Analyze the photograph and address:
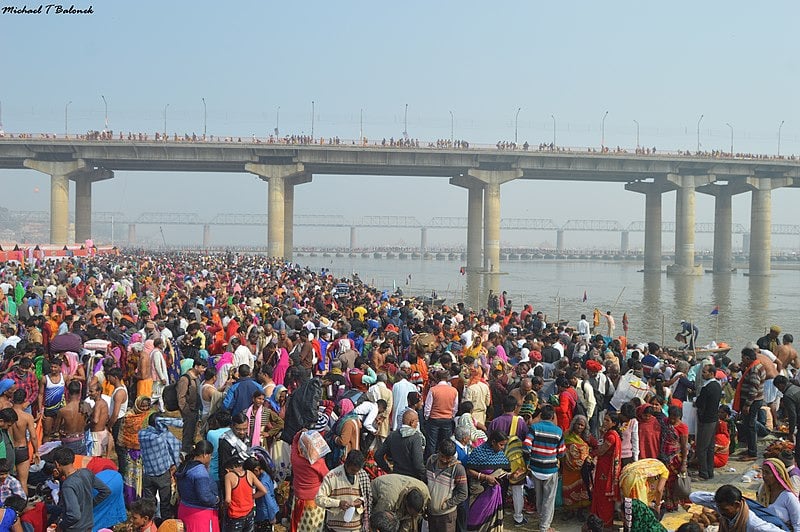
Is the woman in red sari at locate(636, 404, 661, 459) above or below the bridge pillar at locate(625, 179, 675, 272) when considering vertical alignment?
below

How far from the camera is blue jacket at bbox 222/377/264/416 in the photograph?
8.94m

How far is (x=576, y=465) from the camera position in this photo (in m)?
8.09

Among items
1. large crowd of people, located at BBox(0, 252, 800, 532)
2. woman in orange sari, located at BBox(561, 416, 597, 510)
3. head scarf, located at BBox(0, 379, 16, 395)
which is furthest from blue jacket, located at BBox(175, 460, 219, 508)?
head scarf, located at BBox(0, 379, 16, 395)

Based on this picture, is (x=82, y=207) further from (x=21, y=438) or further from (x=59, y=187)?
(x=21, y=438)

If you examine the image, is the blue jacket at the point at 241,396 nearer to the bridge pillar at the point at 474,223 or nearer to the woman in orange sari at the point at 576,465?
the woman in orange sari at the point at 576,465

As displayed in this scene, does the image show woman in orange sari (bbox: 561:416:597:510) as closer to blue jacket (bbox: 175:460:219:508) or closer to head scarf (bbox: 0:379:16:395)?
blue jacket (bbox: 175:460:219:508)

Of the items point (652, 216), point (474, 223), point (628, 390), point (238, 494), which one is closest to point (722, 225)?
point (652, 216)

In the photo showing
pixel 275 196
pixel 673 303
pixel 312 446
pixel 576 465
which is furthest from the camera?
pixel 275 196

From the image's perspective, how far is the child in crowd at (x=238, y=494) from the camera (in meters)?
6.64

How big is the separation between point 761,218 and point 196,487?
286ft

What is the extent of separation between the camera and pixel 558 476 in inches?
322

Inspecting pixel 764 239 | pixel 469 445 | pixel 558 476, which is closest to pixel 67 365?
pixel 469 445

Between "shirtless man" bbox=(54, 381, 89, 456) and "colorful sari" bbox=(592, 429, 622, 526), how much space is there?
5.63 metres

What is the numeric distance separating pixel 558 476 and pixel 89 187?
75714 millimetres
